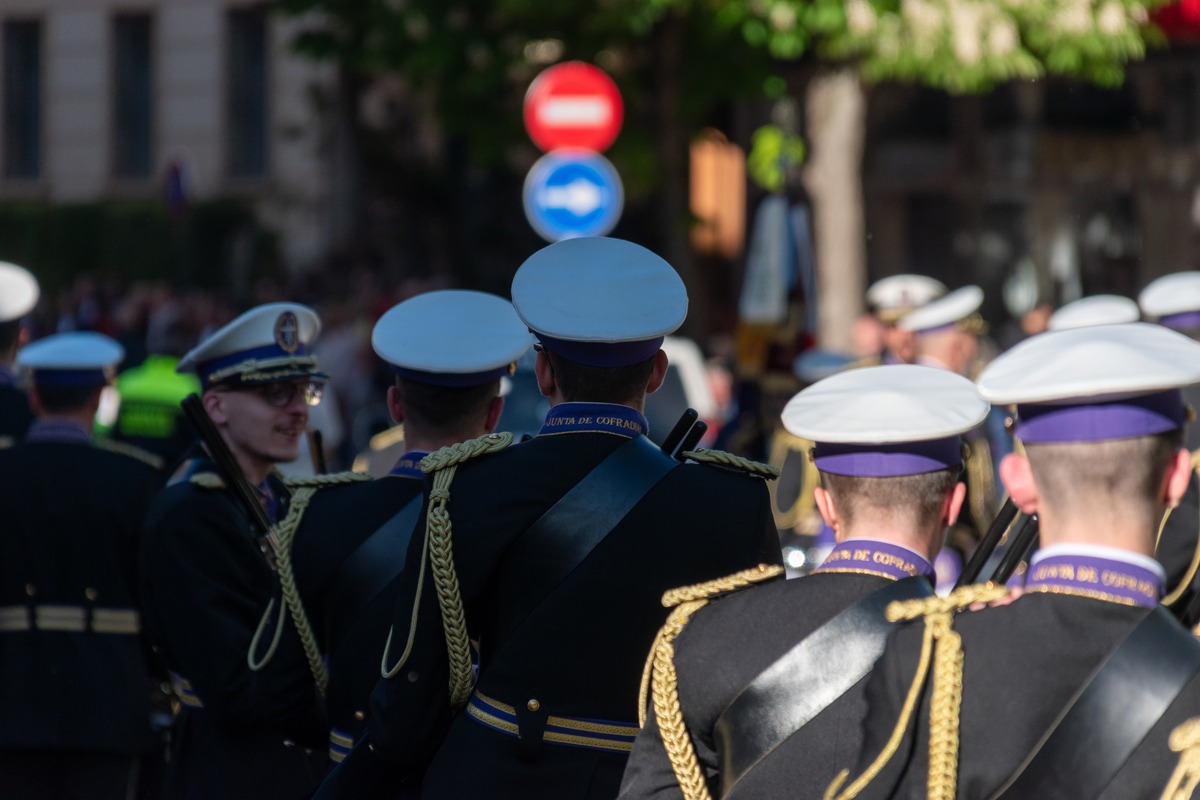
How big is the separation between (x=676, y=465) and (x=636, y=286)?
15.0 inches

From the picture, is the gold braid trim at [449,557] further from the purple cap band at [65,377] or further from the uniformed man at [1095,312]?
the uniformed man at [1095,312]

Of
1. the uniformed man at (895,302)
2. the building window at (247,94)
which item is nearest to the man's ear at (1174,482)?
the uniformed man at (895,302)

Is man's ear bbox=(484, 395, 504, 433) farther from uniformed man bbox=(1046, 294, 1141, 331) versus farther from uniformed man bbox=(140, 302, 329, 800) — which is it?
uniformed man bbox=(1046, 294, 1141, 331)

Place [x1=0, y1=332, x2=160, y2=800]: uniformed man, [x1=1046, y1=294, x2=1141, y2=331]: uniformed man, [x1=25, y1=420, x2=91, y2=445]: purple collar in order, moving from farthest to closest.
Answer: [x1=1046, y1=294, x2=1141, y2=331]: uniformed man, [x1=25, y1=420, x2=91, y2=445]: purple collar, [x1=0, y1=332, x2=160, y2=800]: uniformed man

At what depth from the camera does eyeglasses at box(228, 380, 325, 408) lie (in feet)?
15.9

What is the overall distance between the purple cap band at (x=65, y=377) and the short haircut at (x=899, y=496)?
3226mm

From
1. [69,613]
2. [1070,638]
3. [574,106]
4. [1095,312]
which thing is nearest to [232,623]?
[69,613]

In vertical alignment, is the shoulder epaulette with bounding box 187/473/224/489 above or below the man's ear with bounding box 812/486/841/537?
below

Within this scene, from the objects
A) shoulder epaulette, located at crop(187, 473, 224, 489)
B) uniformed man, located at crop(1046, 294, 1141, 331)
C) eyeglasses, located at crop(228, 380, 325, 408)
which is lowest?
uniformed man, located at crop(1046, 294, 1141, 331)

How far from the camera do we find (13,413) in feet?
21.4

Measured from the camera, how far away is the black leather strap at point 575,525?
3.43m

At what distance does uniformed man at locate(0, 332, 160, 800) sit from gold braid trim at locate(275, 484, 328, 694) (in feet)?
4.15

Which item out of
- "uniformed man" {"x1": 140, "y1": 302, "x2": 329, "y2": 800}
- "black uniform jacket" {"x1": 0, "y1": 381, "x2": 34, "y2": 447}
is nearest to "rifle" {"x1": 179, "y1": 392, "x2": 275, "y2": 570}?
"uniformed man" {"x1": 140, "y1": 302, "x2": 329, "y2": 800}

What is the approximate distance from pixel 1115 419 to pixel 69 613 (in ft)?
11.6
